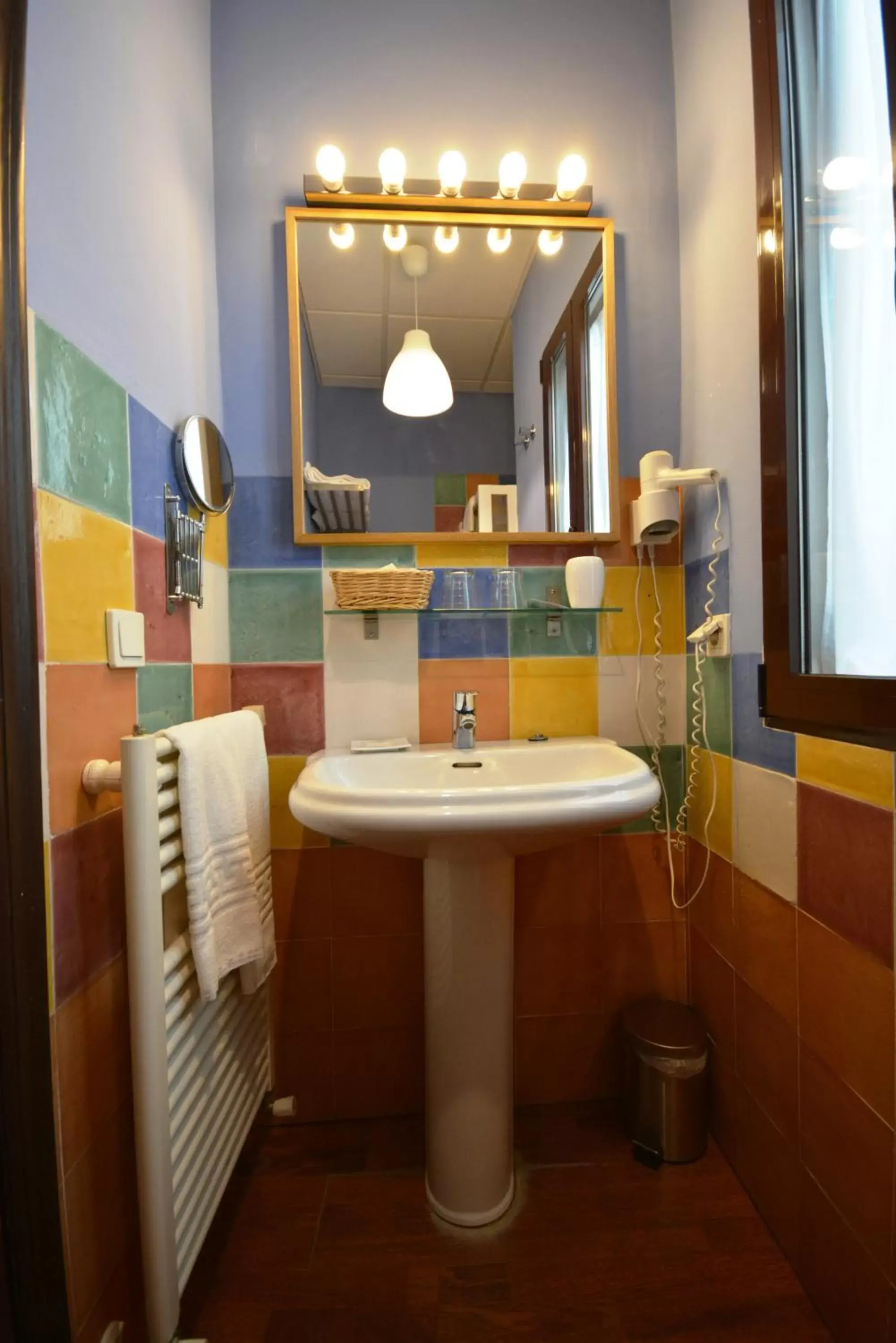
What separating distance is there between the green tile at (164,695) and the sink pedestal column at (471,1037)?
0.55 meters

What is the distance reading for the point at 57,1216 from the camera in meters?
0.66

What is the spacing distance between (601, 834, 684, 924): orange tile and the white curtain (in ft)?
2.17

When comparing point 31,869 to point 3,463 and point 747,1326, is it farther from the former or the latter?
point 747,1326

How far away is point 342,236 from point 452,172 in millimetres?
274

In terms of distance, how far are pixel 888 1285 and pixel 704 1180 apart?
1.36 ft

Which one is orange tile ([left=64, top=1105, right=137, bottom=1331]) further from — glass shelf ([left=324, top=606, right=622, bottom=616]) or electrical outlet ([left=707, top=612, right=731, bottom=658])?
electrical outlet ([left=707, top=612, right=731, bottom=658])

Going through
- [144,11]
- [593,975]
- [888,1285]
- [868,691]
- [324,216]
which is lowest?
[888,1285]

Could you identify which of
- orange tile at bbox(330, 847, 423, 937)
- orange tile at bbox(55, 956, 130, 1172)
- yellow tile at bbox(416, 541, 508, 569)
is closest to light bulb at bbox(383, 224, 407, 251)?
yellow tile at bbox(416, 541, 508, 569)

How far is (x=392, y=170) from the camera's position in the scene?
1.23 meters

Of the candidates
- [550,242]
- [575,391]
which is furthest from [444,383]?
[550,242]

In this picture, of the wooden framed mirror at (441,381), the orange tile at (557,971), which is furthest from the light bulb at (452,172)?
the orange tile at (557,971)

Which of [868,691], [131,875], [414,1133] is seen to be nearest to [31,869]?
[131,875]

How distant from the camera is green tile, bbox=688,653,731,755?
3.81 ft

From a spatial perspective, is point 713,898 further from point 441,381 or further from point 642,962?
point 441,381
